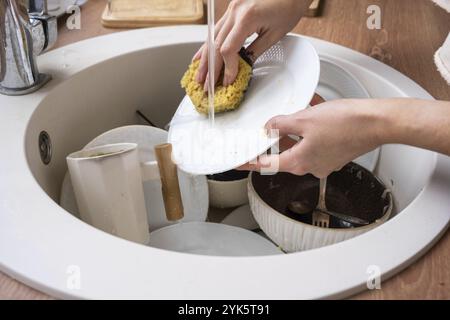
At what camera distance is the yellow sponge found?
28.4 inches

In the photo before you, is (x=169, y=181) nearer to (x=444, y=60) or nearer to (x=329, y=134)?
(x=329, y=134)

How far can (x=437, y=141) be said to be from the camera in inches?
21.3

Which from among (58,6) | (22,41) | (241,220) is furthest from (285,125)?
(58,6)

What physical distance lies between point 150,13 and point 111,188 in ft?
1.50

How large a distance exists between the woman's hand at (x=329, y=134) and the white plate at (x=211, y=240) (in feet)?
0.56

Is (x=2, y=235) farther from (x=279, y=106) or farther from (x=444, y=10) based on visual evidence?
(x=444, y=10)

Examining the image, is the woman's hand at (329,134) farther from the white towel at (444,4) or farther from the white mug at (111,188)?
the white towel at (444,4)

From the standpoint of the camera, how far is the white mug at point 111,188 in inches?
25.0

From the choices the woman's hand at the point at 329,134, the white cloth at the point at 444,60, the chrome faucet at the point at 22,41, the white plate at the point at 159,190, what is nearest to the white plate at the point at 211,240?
the white plate at the point at 159,190

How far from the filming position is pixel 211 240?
2.43 feet

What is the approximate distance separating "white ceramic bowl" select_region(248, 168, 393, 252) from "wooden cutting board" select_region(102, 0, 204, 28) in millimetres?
422

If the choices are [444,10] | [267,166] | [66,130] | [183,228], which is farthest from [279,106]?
[444,10]
